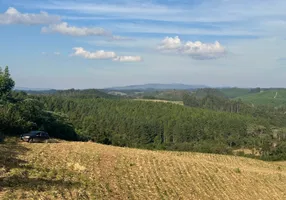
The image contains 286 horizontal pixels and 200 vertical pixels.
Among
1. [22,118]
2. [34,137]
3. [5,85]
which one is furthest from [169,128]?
[34,137]

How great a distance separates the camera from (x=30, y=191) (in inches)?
726

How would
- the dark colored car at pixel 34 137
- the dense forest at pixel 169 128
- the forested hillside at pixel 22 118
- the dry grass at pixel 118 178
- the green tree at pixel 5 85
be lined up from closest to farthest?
the dry grass at pixel 118 178
the dark colored car at pixel 34 137
the forested hillside at pixel 22 118
the green tree at pixel 5 85
the dense forest at pixel 169 128

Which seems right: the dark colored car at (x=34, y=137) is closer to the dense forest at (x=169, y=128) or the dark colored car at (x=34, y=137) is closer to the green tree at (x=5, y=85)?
the green tree at (x=5, y=85)

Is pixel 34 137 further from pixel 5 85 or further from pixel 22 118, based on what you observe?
pixel 5 85

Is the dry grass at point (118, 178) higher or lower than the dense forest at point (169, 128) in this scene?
higher

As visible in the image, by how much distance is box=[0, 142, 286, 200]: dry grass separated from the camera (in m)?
20.5

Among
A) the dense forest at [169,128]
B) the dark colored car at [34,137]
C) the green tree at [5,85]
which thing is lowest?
the dense forest at [169,128]

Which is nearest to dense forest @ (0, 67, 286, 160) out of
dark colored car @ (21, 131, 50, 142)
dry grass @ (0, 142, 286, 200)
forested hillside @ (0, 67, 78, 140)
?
forested hillside @ (0, 67, 78, 140)

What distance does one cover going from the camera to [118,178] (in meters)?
26.6

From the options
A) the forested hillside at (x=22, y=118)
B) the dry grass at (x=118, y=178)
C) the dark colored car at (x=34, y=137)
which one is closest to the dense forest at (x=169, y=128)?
the forested hillside at (x=22, y=118)

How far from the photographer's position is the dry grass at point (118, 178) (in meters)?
20.5

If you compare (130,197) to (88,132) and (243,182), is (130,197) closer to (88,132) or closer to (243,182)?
(243,182)

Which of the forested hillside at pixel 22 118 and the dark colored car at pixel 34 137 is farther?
the forested hillside at pixel 22 118

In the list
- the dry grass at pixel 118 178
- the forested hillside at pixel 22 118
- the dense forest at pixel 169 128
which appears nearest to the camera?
the dry grass at pixel 118 178
